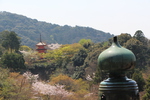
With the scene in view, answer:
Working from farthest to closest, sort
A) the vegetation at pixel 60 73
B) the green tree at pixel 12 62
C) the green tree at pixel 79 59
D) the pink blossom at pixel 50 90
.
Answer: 1. the green tree at pixel 79 59
2. the green tree at pixel 12 62
3. the pink blossom at pixel 50 90
4. the vegetation at pixel 60 73

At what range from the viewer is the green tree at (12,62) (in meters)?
47.2

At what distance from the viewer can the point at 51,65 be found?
56.8 meters

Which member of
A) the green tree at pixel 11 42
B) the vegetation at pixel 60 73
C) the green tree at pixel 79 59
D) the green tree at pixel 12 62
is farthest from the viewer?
the green tree at pixel 11 42

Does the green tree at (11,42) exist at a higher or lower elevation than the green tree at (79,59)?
higher

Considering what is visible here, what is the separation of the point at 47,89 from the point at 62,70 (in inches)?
731

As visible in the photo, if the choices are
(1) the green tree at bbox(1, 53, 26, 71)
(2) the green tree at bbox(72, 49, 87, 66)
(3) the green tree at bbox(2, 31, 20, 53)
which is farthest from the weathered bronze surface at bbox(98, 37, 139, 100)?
(3) the green tree at bbox(2, 31, 20, 53)

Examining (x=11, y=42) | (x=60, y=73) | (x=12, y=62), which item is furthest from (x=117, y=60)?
(x=11, y=42)

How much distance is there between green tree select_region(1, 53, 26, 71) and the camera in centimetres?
4719

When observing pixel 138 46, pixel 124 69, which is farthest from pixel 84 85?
pixel 124 69

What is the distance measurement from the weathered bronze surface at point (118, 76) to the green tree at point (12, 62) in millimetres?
44319

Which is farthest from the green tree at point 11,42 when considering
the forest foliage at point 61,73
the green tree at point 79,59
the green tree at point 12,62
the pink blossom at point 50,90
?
the pink blossom at point 50,90

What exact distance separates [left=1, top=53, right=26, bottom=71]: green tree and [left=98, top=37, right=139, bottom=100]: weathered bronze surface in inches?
1745

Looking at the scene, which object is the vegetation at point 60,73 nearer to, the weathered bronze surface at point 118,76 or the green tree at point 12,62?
the green tree at point 12,62

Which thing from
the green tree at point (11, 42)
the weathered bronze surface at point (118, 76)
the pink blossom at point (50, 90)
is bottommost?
the pink blossom at point (50, 90)
